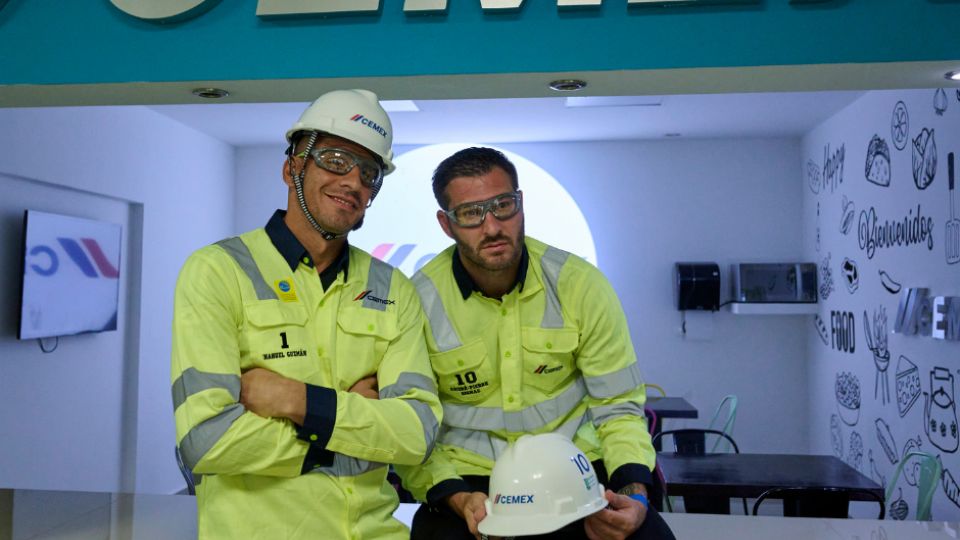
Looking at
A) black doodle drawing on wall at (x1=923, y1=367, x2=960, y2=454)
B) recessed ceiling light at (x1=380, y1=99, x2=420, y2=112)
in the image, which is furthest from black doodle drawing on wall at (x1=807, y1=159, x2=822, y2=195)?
recessed ceiling light at (x1=380, y1=99, x2=420, y2=112)

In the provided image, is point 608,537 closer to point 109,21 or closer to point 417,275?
point 417,275

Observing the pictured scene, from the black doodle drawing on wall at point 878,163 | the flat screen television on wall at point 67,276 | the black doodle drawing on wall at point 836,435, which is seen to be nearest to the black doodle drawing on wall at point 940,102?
Result: the black doodle drawing on wall at point 878,163

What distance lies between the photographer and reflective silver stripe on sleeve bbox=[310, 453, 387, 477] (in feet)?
6.24

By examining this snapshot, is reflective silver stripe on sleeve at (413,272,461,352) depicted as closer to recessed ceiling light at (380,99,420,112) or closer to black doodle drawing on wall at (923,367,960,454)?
black doodle drawing on wall at (923,367,960,454)

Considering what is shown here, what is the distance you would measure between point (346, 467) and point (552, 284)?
78 centimetres

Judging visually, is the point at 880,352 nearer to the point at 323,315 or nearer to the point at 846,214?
the point at 846,214

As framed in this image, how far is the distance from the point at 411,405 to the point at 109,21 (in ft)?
5.95

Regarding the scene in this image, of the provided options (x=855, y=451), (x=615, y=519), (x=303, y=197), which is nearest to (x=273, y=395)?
(x=303, y=197)

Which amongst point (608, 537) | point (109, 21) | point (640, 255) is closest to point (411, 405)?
point (608, 537)

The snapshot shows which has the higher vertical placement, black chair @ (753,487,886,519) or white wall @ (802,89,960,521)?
white wall @ (802,89,960,521)

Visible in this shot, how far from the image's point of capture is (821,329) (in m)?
7.27

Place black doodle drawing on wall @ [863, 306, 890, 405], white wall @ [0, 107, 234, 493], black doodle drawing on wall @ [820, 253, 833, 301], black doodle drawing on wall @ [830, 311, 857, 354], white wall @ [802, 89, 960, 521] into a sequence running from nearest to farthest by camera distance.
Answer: white wall @ [802, 89, 960, 521], white wall @ [0, 107, 234, 493], black doodle drawing on wall @ [863, 306, 890, 405], black doodle drawing on wall @ [830, 311, 857, 354], black doodle drawing on wall @ [820, 253, 833, 301]

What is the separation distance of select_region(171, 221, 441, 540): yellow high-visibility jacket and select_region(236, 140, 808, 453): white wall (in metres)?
6.24

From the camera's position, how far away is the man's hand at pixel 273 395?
176 centimetres
